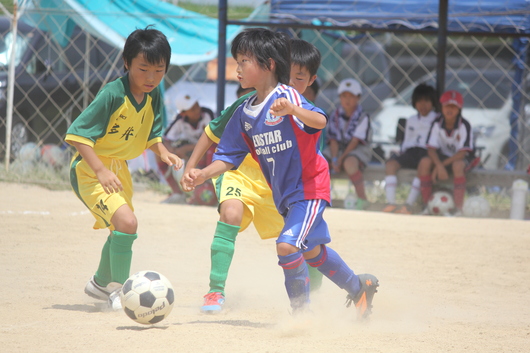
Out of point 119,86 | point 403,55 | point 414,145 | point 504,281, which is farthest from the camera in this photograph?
point 403,55

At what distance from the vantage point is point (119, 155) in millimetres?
3371

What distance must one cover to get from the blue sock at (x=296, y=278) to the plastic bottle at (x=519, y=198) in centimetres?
446

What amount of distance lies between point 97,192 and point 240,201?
72cm

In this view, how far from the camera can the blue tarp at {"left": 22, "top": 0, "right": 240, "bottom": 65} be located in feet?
26.0

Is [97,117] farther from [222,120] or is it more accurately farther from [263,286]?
[263,286]

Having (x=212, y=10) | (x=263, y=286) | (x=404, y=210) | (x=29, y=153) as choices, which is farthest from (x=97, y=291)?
(x=212, y=10)

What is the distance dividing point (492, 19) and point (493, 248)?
14.0 feet

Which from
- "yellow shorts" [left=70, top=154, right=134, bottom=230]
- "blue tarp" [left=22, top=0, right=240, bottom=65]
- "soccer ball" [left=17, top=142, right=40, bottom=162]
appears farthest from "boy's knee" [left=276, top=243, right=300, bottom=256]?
"soccer ball" [left=17, top=142, right=40, bottom=162]

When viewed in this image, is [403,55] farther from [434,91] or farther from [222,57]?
[222,57]

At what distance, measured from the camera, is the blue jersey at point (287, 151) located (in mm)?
2963

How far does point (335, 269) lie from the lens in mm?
3092

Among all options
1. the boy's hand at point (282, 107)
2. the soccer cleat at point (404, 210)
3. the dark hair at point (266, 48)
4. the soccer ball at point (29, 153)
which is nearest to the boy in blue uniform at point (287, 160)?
the dark hair at point (266, 48)

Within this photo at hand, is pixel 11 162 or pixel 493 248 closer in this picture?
pixel 493 248

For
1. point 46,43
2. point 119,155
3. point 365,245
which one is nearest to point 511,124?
point 365,245
